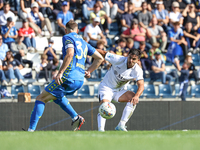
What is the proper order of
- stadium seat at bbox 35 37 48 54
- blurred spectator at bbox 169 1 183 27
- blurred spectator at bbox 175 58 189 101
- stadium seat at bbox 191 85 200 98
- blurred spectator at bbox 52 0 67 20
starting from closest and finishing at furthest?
blurred spectator at bbox 175 58 189 101 → stadium seat at bbox 191 85 200 98 → stadium seat at bbox 35 37 48 54 → blurred spectator at bbox 52 0 67 20 → blurred spectator at bbox 169 1 183 27

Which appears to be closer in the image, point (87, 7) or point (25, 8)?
point (25, 8)

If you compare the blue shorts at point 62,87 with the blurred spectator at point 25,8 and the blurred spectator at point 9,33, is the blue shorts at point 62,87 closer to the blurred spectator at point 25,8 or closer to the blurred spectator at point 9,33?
the blurred spectator at point 9,33

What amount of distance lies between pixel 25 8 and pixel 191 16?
23.1ft

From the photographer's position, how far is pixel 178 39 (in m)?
15.9

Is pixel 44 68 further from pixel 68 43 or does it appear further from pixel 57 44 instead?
pixel 68 43

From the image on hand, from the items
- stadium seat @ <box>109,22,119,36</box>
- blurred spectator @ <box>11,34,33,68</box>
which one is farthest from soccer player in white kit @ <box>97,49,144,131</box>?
stadium seat @ <box>109,22,119,36</box>

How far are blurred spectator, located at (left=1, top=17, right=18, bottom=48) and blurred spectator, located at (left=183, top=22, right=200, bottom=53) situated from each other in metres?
6.92

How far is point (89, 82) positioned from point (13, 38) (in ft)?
10.7

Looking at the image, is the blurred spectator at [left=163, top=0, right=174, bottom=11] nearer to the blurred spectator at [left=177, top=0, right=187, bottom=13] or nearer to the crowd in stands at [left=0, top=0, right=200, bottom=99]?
the crowd in stands at [left=0, top=0, right=200, bottom=99]

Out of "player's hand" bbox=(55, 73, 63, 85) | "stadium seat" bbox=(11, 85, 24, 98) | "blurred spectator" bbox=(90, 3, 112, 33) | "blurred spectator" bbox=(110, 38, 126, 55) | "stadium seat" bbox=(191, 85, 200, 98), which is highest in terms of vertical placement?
"blurred spectator" bbox=(90, 3, 112, 33)

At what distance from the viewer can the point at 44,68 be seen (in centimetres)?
1342

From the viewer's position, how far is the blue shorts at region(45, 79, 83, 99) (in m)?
6.97

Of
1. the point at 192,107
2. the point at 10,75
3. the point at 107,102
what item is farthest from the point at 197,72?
the point at 107,102

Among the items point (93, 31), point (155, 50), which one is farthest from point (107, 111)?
point (155, 50)
